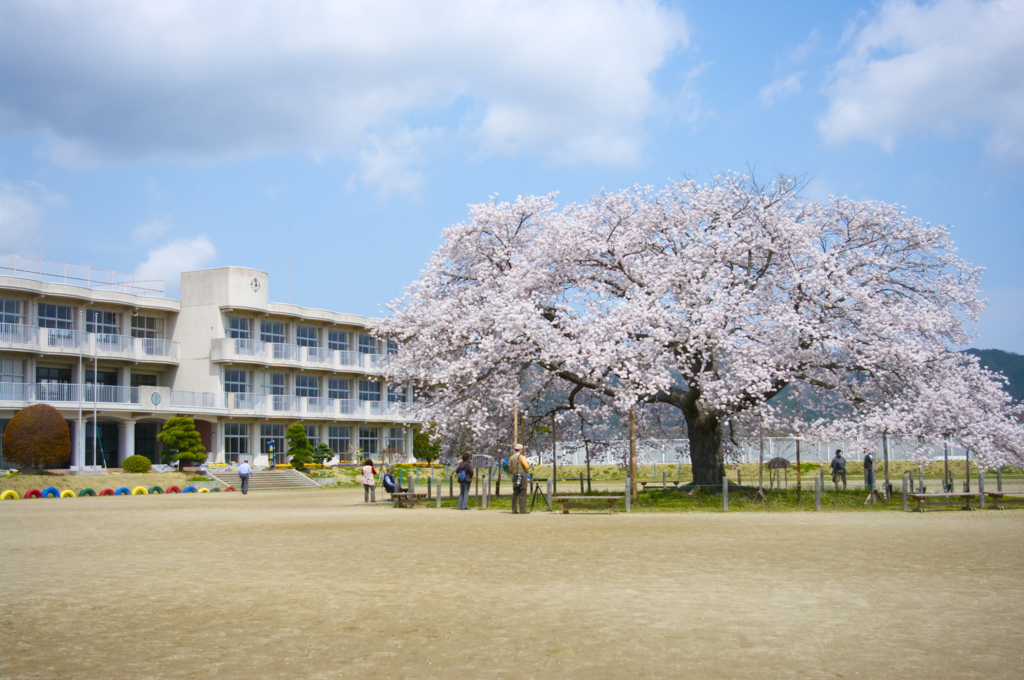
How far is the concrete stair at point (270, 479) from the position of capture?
49250mm

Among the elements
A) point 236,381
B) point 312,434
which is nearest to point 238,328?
point 236,381

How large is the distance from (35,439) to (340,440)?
1033 inches

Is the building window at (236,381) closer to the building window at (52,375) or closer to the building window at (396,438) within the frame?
the building window at (52,375)

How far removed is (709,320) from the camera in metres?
25.2

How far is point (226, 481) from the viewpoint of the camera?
161 ft

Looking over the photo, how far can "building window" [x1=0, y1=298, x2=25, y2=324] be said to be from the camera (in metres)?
49.5

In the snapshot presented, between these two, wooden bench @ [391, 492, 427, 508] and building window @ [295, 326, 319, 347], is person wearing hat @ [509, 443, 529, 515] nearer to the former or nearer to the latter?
wooden bench @ [391, 492, 427, 508]

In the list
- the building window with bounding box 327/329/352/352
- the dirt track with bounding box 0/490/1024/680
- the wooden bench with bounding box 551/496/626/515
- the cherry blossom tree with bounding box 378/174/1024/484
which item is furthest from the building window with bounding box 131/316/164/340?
the dirt track with bounding box 0/490/1024/680

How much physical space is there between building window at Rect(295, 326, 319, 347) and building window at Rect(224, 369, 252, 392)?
17.6 feet

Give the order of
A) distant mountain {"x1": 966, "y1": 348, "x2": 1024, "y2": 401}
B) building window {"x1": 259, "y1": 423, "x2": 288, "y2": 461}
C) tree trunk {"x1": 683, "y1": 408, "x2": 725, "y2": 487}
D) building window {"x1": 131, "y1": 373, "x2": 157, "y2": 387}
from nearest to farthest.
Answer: tree trunk {"x1": 683, "y1": 408, "x2": 725, "y2": 487}, building window {"x1": 131, "y1": 373, "x2": 157, "y2": 387}, building window {"x1": 259, "y1": 423, "x2": 288, "y2": 461}, distant mountain {"x1": 966, "y1": 348, "x2": 1024, "y2": 401}

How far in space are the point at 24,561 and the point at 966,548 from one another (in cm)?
1481

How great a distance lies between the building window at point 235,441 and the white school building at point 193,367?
0.08 m

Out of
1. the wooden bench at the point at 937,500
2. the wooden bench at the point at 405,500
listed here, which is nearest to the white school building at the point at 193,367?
the wooden bench at the point at 405,500

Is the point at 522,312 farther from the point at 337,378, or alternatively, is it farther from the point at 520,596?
the point at 337,378
